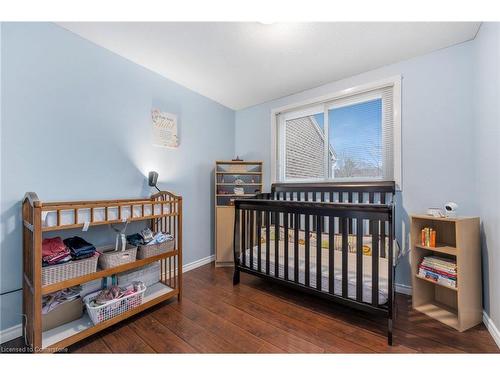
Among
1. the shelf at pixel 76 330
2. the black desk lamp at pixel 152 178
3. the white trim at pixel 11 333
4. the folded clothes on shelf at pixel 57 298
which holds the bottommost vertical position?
the white trim at pixel 11 333

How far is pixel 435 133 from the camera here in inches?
74.2

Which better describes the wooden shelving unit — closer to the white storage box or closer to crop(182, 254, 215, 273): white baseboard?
crop(182, 254, 215, 273): white baseboard

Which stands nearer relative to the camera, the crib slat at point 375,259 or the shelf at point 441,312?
the crib slat at point 375,259

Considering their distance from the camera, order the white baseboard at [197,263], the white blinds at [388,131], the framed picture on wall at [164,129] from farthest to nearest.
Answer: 1. the white baseboard at [197,263]
2. the framed picture on wall at [164,129]
3. the white blinds at [388,131]

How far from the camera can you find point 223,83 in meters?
2.51

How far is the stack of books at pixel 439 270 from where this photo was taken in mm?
1546

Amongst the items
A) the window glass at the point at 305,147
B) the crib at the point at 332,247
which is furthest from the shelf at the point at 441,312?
the window glass at the point at 305,147

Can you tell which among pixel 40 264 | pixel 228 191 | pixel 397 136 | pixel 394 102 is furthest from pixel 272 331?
pixel 394 102

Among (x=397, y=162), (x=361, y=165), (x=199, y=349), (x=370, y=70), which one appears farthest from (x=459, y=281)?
(x=370, y=70)

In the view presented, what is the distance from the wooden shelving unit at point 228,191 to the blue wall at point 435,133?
1.70 metres

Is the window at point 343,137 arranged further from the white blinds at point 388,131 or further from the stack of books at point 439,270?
the stack of books at point 439,270

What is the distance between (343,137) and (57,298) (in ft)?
9.88

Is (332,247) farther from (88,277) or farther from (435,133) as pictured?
(88,277)
